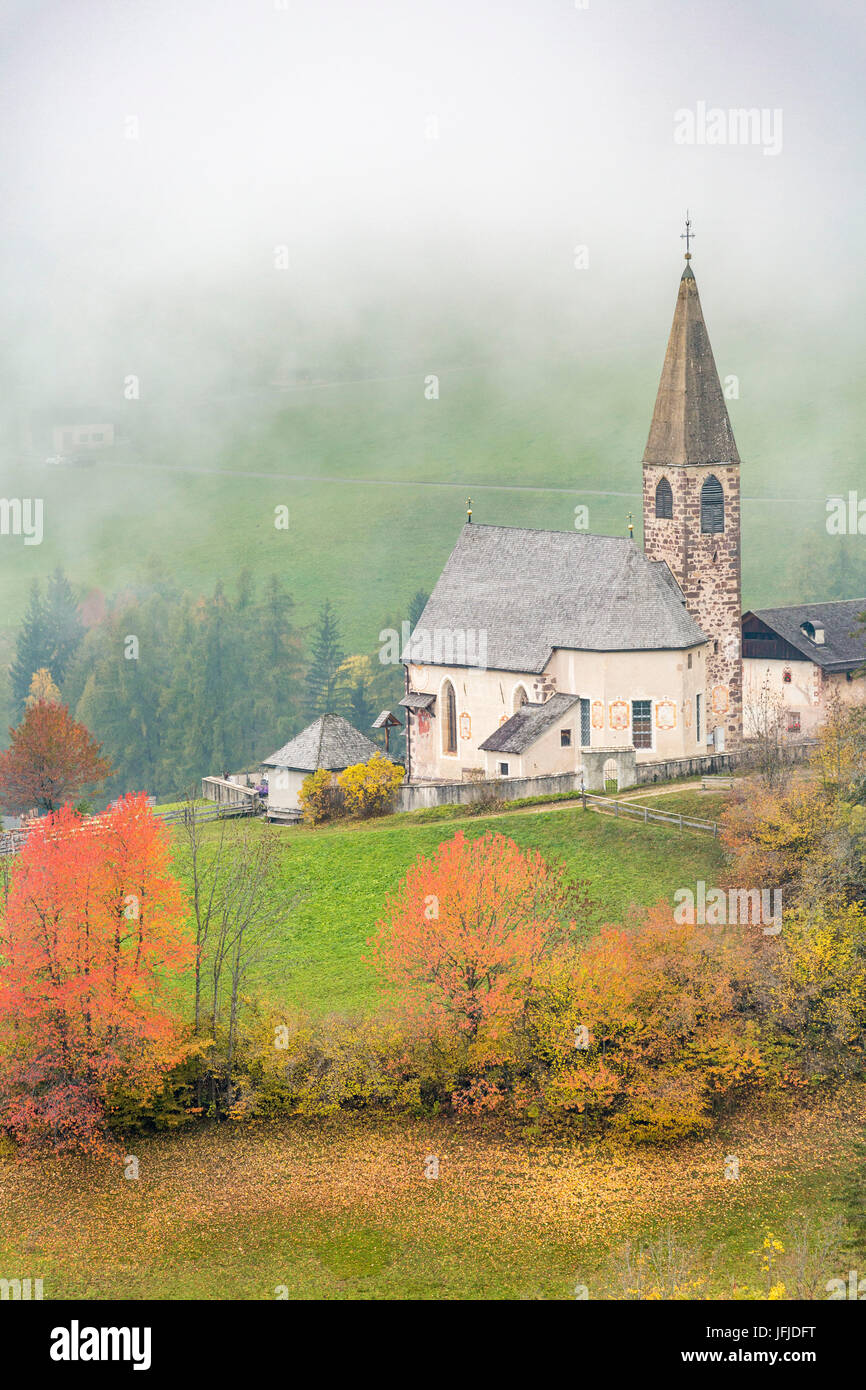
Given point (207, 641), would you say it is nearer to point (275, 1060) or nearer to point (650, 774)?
point (650, 774)

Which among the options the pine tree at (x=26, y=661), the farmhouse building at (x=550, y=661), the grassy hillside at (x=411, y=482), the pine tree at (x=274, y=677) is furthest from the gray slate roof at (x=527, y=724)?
the pine tree at (x=26, y=661)

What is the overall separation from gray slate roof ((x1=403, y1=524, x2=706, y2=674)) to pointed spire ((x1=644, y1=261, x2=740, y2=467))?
4132 millimetres

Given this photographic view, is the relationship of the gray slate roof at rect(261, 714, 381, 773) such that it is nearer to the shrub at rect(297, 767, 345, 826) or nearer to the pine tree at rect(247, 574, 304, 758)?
the shrub at rect(297, 767, 345, 826)

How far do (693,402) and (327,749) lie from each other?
19.0 m

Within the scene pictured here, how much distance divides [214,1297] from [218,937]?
1613 centimetres

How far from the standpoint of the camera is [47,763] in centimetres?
6869

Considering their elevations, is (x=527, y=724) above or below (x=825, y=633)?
below

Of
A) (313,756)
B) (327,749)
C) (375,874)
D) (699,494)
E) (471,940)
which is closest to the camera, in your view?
(471,940)

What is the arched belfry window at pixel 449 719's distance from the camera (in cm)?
6981

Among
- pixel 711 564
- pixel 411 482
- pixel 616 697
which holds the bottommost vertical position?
pixel 616 697

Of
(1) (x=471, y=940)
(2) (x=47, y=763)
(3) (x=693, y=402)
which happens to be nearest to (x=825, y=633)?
(3) (x=693, y=402)

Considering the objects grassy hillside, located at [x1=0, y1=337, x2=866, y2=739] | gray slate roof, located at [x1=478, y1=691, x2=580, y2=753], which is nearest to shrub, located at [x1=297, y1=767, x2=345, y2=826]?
gray slate roof, located at [x1=478, y1=691, x2=580, y2=753]

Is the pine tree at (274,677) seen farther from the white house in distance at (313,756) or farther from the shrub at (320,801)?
the shrub at (320,801)

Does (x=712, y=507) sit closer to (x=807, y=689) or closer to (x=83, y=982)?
(x=807, y=689)
